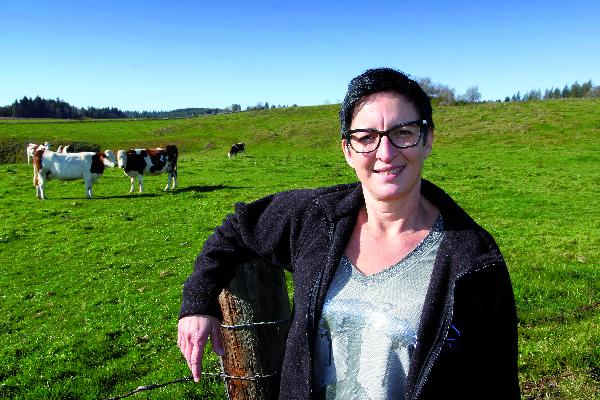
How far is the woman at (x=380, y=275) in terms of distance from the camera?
2.56 m

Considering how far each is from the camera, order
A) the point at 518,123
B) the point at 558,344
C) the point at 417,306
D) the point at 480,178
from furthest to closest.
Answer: the point at 518,123
the point at 480,178
the point at 558,344
the point at 417,306

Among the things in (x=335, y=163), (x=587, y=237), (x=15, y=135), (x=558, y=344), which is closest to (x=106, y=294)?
(x=558, y=344)

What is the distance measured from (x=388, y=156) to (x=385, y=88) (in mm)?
363

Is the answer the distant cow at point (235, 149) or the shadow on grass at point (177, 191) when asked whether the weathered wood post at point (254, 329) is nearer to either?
the shadow on grass at point (177, 191)

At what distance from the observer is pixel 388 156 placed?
2756mm

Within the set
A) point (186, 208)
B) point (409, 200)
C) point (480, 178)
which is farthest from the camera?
point (480, 178)

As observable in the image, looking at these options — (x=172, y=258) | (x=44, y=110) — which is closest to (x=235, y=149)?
(x=172, y=258)

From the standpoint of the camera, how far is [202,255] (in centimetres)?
300

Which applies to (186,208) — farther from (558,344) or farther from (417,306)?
(417,306)

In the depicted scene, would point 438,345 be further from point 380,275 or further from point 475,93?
point 475,93

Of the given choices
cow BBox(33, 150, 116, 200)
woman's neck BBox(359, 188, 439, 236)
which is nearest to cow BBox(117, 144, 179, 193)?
cow BBox(33, 150, 116, 200)

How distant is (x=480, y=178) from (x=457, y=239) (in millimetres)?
25254

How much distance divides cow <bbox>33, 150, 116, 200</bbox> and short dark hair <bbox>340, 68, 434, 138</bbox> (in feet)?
79.1

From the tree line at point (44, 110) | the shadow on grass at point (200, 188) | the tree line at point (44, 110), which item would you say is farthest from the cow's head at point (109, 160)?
the tree line at point (44, 110)
